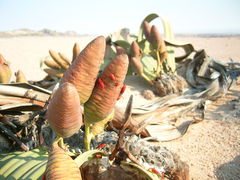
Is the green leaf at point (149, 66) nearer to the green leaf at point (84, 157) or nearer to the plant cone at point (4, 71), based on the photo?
the plant cone at point (4, 71)

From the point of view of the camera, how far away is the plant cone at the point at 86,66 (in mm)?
446

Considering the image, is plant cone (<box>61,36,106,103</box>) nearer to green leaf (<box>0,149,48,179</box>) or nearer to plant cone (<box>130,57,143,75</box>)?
green leaf (<box>0,149,48,179</box>)

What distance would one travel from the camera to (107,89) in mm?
477

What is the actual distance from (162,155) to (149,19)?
1.54 metres

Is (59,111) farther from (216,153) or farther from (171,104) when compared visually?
(171,104)

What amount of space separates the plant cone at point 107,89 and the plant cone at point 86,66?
0.02 m

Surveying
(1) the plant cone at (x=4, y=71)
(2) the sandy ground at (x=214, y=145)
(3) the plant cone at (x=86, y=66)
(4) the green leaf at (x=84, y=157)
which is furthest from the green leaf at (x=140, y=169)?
(1) the plant cone at (x=4, y=71)

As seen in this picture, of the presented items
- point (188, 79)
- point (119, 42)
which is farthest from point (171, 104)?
point (119, 42)

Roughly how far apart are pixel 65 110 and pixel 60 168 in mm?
90

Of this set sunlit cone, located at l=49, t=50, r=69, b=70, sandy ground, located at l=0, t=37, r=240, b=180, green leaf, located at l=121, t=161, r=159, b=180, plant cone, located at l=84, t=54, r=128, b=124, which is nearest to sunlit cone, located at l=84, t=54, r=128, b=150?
plant cone, located at l=84, t=54, r=128, b=124

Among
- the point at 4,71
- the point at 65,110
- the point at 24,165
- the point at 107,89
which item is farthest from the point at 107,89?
the point at 4,71

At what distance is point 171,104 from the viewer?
4.54 feet

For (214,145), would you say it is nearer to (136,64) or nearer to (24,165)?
(136,64)

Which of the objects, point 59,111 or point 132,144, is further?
point 132,144
